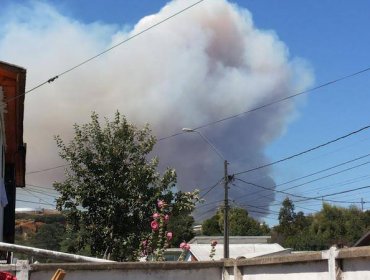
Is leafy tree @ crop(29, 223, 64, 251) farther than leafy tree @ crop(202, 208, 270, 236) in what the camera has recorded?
No

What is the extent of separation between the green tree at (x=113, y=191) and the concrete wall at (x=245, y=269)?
7754mm

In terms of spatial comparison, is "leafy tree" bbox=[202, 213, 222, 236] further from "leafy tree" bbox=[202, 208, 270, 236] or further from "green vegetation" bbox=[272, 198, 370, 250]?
"green vegetation" bbox=[272, 198, 370, 250]

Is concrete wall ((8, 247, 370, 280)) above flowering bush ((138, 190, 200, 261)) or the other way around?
the other way around

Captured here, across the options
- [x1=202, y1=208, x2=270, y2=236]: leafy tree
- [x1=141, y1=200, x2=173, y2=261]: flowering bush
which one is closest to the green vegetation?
[x1=202, y1=208, x2=270, y2=236]: leafy tree

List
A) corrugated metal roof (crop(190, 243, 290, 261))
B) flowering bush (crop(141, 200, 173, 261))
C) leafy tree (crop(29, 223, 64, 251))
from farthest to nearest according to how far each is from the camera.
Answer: corrugated metal roof (crop(190, 243, 290, 261)), leafy tree (crop(29, 223, 64, 251)), flowering bush (crop(141, 200, 173, 261))

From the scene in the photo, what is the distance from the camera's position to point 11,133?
1376cm

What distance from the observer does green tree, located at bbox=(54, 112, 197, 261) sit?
16.5 meters

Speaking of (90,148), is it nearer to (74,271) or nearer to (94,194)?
(94,194)

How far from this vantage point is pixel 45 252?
844cm

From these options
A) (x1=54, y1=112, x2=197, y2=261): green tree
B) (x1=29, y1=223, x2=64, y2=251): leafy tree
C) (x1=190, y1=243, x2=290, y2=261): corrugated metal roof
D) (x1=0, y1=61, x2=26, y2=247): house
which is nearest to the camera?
(x1=0, y1=61, x2=26, y2=247): house

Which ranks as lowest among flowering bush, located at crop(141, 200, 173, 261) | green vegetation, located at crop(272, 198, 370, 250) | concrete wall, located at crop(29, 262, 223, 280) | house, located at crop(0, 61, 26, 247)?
concrete wall, located at crop(29, 262, 223, 280)

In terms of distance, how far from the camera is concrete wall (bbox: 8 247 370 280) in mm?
5582

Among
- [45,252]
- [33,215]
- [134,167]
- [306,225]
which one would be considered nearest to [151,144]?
[134,167]

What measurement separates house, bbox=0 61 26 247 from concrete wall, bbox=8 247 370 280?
397cm
